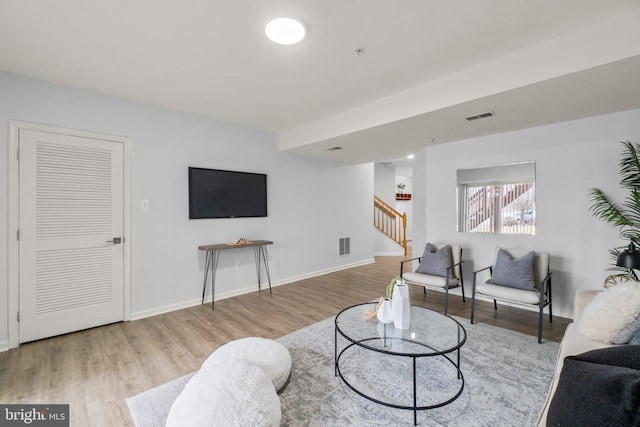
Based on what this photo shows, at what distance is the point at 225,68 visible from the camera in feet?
8.70

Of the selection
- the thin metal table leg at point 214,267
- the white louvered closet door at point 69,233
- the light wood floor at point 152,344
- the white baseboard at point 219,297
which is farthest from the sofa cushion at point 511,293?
the white louvered closet door at point 69,233

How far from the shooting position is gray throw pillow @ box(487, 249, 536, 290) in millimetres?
3115

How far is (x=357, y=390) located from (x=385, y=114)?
9.02ft

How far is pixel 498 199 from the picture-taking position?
12.9 feet

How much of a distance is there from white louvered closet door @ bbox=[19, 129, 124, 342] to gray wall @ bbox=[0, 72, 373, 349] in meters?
0.14

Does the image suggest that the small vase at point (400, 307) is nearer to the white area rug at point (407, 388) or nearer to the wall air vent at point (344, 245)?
the white area rug at point (407, 388)

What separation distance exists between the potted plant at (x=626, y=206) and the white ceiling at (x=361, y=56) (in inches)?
21.2

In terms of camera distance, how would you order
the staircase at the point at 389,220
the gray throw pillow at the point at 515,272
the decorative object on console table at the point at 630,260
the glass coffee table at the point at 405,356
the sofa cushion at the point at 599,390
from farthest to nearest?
the staircase at the point at 389,220
the gray throw pillow at the point at 515,272
the decorative object on console table at the point at 630,260
the glass coffee table at the point at 405,356
the sofa cushion at the point at 599,390

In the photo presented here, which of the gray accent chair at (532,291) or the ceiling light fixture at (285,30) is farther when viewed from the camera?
the gray accent chair at (532,291)

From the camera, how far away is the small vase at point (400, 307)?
84.1 inches

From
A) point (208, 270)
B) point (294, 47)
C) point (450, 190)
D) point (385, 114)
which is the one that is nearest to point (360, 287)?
point (450, 190)

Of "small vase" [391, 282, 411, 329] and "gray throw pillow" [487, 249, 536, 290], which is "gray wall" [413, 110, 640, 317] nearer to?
"gray throw pillow" [487, 249, 536, 290]

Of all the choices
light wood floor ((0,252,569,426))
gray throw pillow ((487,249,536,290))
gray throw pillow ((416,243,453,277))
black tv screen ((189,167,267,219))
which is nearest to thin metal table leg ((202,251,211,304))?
light wood floor ((0,252,569,426))

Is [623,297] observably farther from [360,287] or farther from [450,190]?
[360,287]
